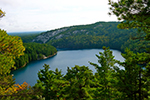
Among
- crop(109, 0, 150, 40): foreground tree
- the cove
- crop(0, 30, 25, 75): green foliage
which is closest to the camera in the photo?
crop(109, 0, 150, 40): foreground tree

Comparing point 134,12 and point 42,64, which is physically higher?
point 134,12

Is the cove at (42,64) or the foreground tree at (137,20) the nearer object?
the foreground tree at (137,20)

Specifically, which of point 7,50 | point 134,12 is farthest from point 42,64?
point 134,12

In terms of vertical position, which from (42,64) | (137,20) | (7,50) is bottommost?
(42,64)

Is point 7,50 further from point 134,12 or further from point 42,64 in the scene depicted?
point 42,64

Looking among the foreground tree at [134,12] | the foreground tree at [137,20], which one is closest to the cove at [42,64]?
the foreground tree at [137,20]

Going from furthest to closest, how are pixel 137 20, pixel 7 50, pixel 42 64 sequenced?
pixel 42 64
pixel 7 50
pixel 137 20

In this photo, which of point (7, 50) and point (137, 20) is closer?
point (137, 20)

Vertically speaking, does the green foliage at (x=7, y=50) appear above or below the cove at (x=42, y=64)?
above

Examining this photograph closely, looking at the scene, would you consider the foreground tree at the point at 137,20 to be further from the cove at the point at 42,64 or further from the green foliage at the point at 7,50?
the cove at the point at 42,64

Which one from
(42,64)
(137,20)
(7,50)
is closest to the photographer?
(137,20)

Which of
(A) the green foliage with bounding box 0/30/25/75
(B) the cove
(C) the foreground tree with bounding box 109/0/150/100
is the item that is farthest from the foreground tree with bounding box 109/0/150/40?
(B) the cove

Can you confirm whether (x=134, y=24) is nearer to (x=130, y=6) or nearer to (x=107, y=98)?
(x=130, y=6)

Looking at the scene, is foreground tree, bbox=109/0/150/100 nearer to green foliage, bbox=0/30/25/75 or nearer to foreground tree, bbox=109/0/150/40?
foreground tree, bbox=109/0/150/40
